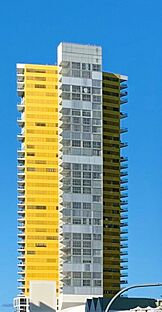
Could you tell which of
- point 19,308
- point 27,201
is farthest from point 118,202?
point 19,308

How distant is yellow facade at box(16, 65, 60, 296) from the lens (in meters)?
178

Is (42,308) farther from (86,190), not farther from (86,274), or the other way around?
(86,190)

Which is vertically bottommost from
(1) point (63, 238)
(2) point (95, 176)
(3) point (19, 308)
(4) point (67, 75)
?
(3) point (19, 308)

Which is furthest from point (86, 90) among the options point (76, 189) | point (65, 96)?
point (76, 189)

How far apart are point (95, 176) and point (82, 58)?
83.7ft

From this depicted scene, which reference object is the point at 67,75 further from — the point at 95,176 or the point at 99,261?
the point at 99,261

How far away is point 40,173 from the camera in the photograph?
600 ft

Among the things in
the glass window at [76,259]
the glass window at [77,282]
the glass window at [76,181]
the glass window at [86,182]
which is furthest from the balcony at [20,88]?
the glass window at [77,282]

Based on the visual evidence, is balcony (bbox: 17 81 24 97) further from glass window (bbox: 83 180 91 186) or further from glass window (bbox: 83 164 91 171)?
glass window (bbox: 83 180 91 186)

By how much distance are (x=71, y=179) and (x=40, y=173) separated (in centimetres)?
754

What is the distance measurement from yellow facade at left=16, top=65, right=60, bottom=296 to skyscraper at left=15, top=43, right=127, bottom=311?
0.66ft

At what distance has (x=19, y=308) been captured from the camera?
17288cm

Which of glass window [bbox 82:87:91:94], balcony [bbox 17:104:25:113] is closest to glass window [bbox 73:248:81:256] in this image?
balcony [bbox 17:104:25:113]

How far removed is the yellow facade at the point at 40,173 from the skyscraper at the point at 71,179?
0.66ft
